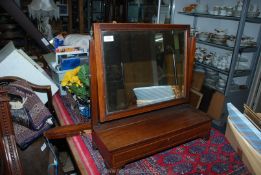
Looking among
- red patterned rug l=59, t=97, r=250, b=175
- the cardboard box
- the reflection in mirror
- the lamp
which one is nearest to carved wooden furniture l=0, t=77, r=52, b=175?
red patterned rug l=59, t=97, r=250, b=175

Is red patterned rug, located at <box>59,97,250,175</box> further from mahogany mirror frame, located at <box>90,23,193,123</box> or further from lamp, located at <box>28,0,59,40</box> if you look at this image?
lamp, located at <box>28,0,59,40</box>

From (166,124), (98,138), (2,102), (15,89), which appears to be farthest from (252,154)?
(15,89)

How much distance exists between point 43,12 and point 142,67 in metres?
2.76

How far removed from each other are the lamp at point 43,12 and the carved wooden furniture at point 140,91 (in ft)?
7.85

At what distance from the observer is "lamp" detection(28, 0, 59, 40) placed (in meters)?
3.01

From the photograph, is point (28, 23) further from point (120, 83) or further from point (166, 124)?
point (166, 124)

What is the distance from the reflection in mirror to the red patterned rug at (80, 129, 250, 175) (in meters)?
0.28

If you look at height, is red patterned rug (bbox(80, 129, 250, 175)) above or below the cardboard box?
below

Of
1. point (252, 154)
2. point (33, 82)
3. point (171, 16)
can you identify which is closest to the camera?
point (252, 154)

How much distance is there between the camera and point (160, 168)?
1.04 metres

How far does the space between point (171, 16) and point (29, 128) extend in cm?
271

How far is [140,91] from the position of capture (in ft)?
3.87

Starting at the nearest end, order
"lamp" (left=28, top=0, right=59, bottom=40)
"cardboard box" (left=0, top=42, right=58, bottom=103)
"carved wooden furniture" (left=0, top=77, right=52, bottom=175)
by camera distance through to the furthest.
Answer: "carved wooden furniture" (left=0, top=77, right=52, bottom=175) < "cardboard box" (left=0, top=42, right=58, bottom=103) < "lamp" (left=28, top=0, right=59, bottom=40)

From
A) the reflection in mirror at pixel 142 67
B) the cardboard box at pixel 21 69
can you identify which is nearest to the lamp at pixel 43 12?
the cardboard box at pixel 21 69
